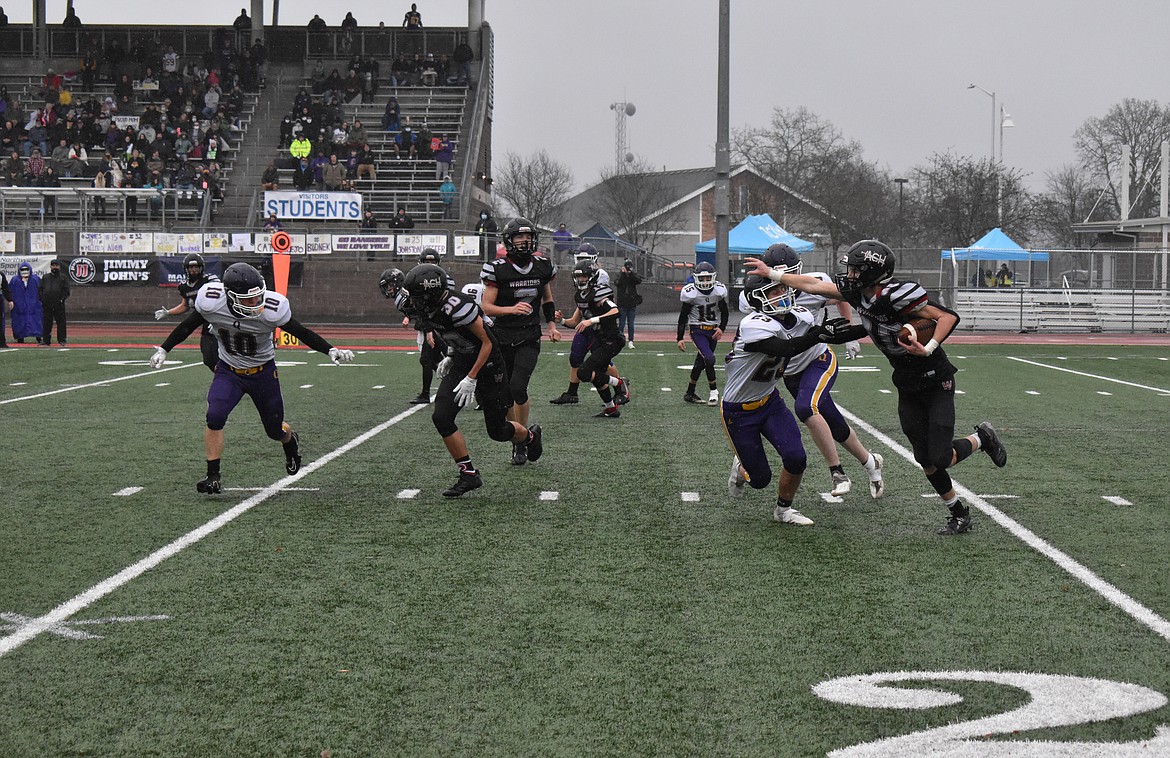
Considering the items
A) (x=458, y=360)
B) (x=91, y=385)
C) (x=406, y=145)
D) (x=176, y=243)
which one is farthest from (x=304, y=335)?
(x=406, y=145)

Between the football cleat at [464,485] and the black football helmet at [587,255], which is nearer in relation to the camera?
the football cleat at [464,485]

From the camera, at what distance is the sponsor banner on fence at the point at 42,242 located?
1209 inches

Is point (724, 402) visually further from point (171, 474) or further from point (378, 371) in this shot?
point (378, 371)

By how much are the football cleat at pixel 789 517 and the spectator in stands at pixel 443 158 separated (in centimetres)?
3024

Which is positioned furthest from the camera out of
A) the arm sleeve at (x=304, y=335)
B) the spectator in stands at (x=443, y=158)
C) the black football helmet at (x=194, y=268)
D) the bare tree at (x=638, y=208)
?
the bare tree at (x=638, y=208)

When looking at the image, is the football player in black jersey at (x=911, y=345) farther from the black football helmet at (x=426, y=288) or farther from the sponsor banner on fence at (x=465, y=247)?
the sponsor banner on fence at (x=465, y=247)

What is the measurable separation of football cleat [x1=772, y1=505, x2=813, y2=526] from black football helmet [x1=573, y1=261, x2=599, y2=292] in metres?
5.62

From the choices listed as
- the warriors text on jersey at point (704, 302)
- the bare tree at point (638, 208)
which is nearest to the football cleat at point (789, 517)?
the warriors text on jersey at point (704, 302)

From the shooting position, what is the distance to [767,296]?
25.1ft

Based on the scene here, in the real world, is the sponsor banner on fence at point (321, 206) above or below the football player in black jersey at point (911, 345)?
above

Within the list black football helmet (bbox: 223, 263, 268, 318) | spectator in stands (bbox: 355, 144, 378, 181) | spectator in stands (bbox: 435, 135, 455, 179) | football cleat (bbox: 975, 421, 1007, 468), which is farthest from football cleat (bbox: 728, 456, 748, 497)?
spectator in stands (bbox: 435, 135, 455, 179)

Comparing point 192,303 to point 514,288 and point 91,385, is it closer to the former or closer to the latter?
point 514,288

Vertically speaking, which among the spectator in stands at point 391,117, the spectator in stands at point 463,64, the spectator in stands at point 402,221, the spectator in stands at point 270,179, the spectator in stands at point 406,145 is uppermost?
the spectator in stands at point 463,64

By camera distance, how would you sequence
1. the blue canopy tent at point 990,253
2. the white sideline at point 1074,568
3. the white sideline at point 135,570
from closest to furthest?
the white sideline at point 135,570 → the white sideline at point 1074,568 → the blue canopy tent at point 990,253
